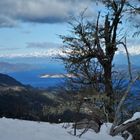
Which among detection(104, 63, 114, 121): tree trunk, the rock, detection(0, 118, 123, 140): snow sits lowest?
detection(0, 118, 123, 140): snow

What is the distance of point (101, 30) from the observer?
2828cm

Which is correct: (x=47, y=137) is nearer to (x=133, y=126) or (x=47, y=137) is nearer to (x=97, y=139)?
(x=97, y=139)

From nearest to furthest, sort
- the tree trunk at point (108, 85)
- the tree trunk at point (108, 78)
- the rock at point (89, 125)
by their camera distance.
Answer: the rock at point (89, 125) → the tree trunk at point (108, 85) → the tree trunk at point (108, 78)

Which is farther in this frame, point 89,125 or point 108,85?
point 108,85

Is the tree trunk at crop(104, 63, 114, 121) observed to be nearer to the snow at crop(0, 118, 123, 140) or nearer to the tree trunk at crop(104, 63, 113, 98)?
the tree trunk at crop(104, 63, 113, 98)

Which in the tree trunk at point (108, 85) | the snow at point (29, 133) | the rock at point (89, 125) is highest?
the tree trunk at point (108, 85)

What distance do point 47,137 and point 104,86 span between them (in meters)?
18.1

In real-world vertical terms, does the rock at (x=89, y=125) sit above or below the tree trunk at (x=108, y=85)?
below

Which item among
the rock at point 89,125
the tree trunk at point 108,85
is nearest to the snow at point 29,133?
the rock at point 89,125

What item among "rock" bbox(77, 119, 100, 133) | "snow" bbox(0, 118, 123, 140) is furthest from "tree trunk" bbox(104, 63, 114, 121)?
"snow" bbox(0, 118, 123, 140)

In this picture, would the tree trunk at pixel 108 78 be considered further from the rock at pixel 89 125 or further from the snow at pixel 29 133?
the snow at pixel 29 133

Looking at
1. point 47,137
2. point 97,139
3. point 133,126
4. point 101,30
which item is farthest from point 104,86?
point 47,137

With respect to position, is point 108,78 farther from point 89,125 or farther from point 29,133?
point 29,133

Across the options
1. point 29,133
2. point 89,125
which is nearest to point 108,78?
point 89,125
